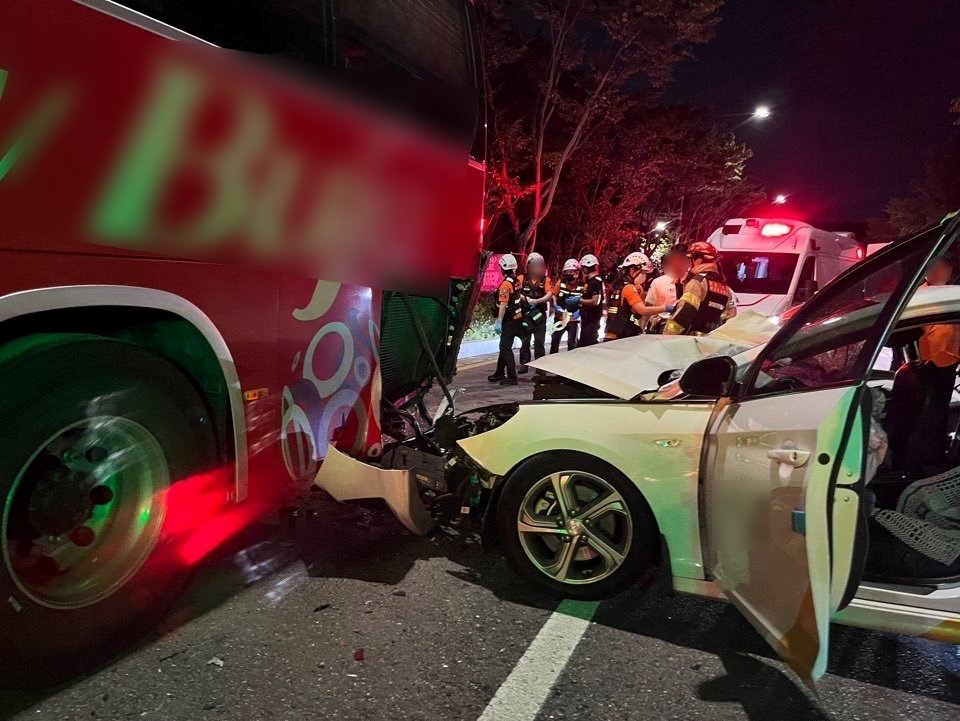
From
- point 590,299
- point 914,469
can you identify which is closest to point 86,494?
point 914,469

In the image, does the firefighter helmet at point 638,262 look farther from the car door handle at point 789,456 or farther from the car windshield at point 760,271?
the car door handle at point 789,456

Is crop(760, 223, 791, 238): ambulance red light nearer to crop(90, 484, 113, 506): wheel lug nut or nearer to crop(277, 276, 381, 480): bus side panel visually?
crop(277, 276, 381, 480): bus side panel

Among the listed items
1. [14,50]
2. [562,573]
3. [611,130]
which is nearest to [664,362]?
[562,573]

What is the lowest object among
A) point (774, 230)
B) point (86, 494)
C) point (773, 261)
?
point (86, 494)

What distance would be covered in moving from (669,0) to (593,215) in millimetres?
8964

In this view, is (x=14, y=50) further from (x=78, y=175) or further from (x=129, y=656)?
(x=129, y=656)

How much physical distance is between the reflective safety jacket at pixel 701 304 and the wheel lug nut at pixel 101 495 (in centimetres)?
500

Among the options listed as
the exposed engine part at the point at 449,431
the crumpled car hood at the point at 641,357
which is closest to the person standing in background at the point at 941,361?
the crumpled car hood at the point at 641,357

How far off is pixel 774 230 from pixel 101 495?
12538 millimetres

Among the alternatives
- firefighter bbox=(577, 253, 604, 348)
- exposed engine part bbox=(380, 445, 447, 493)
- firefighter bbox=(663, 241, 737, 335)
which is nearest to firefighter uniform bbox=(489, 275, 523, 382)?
firefighter bbox=(577, 253, 604, 348)

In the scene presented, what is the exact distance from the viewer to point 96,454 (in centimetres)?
245

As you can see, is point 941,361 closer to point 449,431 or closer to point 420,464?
point 449,431

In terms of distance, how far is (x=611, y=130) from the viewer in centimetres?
2256

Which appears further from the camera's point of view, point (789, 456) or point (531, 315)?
point (531, 315)
